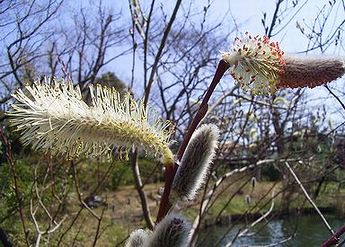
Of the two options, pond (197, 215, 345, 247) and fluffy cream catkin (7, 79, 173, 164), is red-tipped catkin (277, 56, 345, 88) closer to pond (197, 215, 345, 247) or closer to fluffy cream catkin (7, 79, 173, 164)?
fluffy cream catkin (7, 79, 173, 164)

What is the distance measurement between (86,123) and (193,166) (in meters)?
0.27

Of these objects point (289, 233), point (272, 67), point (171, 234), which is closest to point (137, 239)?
point (171, 234)

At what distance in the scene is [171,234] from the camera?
104cm

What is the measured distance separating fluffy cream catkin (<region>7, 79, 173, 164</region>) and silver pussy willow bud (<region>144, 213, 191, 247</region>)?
0.20 meters

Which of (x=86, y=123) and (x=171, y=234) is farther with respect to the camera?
(x=86, y=123)

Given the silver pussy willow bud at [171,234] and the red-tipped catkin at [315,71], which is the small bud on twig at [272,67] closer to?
the red-tipped catkin at [315,71]

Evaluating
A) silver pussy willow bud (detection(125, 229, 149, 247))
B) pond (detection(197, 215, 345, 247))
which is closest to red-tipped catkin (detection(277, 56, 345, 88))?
silver pussy willow bud (detection(125, 229, 149, 247))

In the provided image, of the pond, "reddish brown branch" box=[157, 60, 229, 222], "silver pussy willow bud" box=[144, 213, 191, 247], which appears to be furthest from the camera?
the pond

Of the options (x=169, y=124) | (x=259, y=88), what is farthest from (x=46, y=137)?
(x=259, y=88)

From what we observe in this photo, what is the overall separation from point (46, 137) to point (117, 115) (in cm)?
18

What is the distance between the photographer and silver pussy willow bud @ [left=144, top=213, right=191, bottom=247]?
104cm

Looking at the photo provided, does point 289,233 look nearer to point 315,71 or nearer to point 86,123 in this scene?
point 315,71

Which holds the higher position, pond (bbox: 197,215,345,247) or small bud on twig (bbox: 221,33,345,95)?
small bud on twig (bbox: 221,33,345,95)

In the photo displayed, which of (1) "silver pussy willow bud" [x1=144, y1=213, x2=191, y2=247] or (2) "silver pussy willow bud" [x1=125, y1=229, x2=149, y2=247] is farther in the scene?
(2) "silver pussy willow bud" [x1=125, y1=229, x2=149, y2=247]
